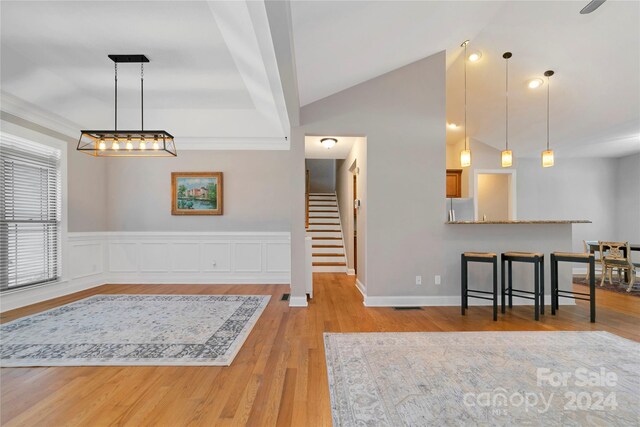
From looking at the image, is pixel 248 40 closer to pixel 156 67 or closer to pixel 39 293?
pixel 156 67

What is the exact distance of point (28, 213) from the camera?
435 cm

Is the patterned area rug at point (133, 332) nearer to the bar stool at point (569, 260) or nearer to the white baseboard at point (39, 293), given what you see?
the white baseboard at point (39, 293)

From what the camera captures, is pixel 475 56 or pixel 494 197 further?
pixel 494 197

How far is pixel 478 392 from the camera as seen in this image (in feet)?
6.70

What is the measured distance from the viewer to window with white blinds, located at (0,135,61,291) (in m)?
4.03

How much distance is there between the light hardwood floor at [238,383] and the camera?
6.12 ft

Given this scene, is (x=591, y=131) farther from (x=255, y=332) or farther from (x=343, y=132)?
(x=255, y=332)

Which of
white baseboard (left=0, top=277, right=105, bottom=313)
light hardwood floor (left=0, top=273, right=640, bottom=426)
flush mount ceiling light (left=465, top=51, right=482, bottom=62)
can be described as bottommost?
light hardwood floor (left=0, top=273, right=640, bottom=426)

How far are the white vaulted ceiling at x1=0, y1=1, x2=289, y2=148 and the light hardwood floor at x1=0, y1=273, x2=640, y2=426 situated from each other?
2540mm

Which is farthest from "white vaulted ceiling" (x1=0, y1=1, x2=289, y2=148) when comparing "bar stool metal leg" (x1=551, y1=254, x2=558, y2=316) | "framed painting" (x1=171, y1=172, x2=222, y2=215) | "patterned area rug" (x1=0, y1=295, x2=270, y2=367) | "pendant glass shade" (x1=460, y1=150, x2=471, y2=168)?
"bar stool metal leg" (x1=551, y1=254, x2=558, y2=316)

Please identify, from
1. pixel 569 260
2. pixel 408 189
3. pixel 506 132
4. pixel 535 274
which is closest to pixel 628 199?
pixel 506 132

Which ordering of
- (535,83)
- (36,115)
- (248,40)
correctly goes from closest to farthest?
(248,40) < (36,115) < (535,83)

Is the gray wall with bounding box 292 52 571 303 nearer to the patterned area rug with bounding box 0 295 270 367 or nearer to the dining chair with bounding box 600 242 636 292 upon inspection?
the patterned area rug with bounding box 0 295 270 367

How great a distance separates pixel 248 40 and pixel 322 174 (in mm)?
8102
